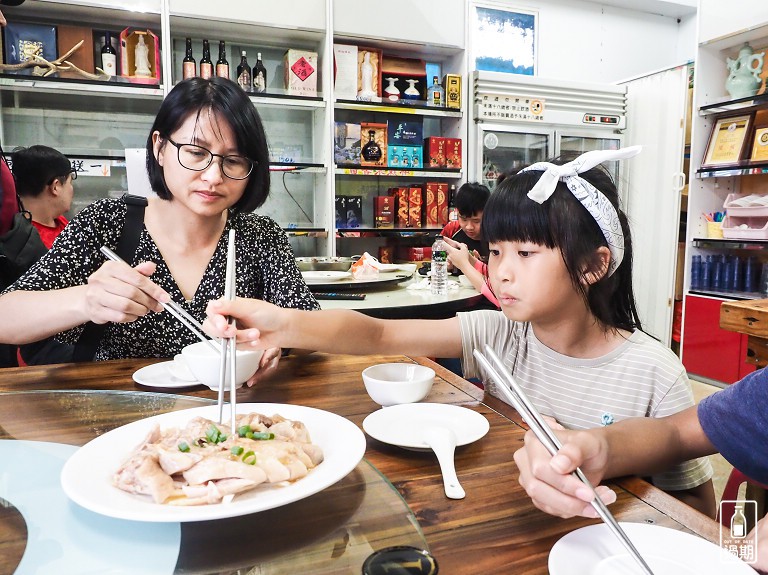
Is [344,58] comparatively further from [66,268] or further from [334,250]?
[66,268]

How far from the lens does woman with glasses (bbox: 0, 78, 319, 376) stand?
4.85 ft

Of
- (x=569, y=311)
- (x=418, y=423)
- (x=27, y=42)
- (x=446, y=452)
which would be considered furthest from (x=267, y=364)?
(x=27, y=42)

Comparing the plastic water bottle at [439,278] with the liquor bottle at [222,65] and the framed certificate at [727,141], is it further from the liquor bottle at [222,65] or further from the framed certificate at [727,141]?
the framed certificate at [727,141]

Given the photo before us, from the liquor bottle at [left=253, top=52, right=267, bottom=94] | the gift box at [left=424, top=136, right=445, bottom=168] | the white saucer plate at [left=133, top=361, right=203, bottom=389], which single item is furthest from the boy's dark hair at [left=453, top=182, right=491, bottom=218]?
the white saucer plate at [left=133, top=361, right=203, bottom=389]

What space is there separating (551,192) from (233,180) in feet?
2.79

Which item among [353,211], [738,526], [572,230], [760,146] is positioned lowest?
[738,526]

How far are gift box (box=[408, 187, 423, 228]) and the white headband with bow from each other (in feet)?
11.8

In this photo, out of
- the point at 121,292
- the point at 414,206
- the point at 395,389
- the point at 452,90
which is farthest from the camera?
the point at 414,206

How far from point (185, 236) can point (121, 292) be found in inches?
22.6

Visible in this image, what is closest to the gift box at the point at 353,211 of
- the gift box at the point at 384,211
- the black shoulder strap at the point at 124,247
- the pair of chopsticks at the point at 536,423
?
the gift box at the point at 384,211

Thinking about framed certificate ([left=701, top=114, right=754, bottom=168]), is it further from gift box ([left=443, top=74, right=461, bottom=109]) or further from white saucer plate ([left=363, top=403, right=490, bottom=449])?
white saucer plate ([left=363, top=403, right=490, bottom=449])

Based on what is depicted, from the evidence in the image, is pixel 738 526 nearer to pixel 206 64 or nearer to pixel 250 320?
pixel 250 320

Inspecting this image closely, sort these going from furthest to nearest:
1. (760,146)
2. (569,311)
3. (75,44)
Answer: (760,146)
(75,44)
(569,311)

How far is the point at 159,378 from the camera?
116 centimetres
